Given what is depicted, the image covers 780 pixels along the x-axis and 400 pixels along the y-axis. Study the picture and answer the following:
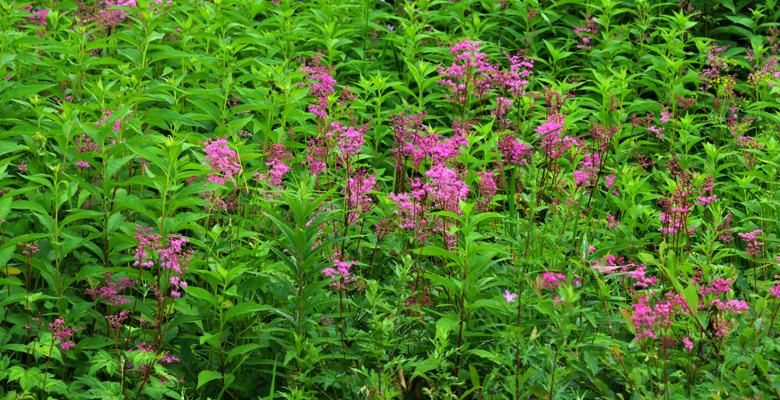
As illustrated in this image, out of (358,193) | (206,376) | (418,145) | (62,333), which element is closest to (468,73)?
(418,145)

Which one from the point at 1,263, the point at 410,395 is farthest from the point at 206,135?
the point at 410,395

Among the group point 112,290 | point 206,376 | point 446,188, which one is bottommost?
point 206,376

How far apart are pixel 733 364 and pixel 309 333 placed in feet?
7.19

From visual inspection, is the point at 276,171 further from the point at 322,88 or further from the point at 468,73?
the point at 468,73

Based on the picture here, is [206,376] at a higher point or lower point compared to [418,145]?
lower

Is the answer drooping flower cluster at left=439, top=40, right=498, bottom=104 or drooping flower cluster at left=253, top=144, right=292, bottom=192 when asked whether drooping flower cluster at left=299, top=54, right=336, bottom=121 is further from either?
drooping flower cluster at left=439, top=40, right=498, bottom=104

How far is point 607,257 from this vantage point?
3.74 m

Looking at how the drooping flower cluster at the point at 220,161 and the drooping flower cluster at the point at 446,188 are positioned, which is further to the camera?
the drooping flower cluster at the point at 446,188

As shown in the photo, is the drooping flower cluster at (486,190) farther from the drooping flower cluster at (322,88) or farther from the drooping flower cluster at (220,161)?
the drooping flower cluster at (220,161)

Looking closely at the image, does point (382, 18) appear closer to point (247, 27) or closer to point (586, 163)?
point (247, 27)

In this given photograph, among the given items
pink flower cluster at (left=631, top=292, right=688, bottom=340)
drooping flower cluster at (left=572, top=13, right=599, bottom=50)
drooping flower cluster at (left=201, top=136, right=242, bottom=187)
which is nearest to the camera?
pink flower cluster at (left=631, top=292, right=688, bottom=340)

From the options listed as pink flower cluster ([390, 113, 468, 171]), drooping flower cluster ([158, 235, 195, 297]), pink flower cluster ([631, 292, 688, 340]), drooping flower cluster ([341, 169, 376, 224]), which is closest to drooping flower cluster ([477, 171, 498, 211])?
pink flower cluster ([390, 113, 468, 171])

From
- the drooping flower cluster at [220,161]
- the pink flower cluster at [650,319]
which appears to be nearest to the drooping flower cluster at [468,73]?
the drooping flower cluster at [220,161]

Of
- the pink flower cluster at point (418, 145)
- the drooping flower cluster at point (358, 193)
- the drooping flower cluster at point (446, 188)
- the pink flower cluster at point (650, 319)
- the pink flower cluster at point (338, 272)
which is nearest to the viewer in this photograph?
the pink flower cluster at point (650, 319)
